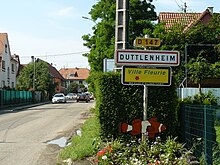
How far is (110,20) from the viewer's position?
95.7 feet

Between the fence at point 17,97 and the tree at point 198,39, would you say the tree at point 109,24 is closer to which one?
the tree at point 198,39

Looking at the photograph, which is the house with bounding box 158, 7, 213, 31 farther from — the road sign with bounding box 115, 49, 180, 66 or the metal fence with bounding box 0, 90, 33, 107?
the road sign with bounding box 115, 49, 180, 66

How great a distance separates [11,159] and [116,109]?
309cm

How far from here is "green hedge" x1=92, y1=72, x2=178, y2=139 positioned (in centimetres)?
1041

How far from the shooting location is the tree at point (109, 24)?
2830cm

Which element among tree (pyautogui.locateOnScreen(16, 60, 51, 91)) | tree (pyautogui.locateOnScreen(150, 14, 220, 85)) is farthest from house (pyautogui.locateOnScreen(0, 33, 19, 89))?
tree (pyautogui.locateOnScreen(150, 14, 220, 85))

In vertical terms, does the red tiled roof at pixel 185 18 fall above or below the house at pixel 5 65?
above

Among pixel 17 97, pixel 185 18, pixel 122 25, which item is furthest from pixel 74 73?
pixel 122 25

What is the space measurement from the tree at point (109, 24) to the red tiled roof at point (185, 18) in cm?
622

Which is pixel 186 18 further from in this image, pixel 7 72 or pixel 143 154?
pixel 7 72

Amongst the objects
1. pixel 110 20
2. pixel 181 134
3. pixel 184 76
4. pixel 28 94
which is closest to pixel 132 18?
pixel 110 20

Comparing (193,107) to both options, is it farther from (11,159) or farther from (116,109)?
(11,159)

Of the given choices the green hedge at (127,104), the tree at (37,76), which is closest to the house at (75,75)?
the tree at (37,76)

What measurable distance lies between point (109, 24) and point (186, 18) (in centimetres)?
1248
